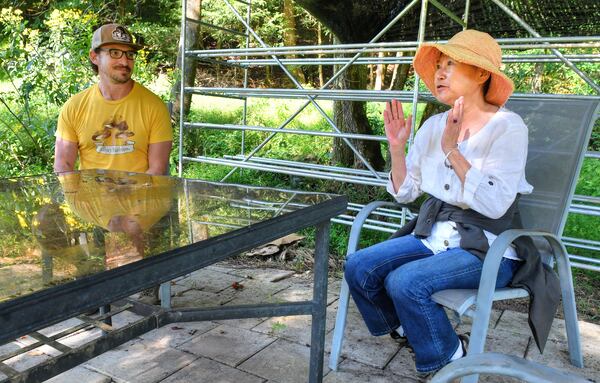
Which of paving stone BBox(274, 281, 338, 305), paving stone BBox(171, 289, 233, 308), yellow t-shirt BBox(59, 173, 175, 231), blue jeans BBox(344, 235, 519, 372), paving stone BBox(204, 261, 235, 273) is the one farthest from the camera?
paving stone BBox(204, 261, 235, 273)

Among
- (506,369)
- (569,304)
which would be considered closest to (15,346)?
(506,369)

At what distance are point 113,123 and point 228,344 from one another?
1.28 meters

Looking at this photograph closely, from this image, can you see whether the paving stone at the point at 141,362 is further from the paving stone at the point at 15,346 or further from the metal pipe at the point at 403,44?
the metal pipe at the point at 403,44

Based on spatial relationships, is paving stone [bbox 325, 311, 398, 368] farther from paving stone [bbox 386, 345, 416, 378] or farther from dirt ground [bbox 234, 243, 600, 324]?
dirt ground [bbox 234, 243, 600, 324]

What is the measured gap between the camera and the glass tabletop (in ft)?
2.80

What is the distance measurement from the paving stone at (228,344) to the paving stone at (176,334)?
1.4 inches

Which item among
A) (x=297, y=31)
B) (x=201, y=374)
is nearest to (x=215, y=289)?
(x=201, y=374)

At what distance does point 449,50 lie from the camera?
5.83 ft

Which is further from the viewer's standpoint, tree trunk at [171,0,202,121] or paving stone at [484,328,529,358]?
tree trunk at [171,0,202,121]

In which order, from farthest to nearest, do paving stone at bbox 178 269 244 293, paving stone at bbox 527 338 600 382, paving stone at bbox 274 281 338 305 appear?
paving stone at bbox 178 269 244 293 → paving stone at bbox 274 281 338 305 → paving stone at bbox 527 338 600 382

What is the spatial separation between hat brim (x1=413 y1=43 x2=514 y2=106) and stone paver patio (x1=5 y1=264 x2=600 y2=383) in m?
1.11

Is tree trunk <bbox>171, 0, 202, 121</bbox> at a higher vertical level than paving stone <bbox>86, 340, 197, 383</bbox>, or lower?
higher

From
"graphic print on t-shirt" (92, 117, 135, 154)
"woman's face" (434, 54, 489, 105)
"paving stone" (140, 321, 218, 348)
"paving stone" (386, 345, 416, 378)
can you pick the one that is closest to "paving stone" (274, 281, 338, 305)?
"paving stone" (140, 321, 218, 348)

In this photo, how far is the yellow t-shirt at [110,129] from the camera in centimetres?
252
